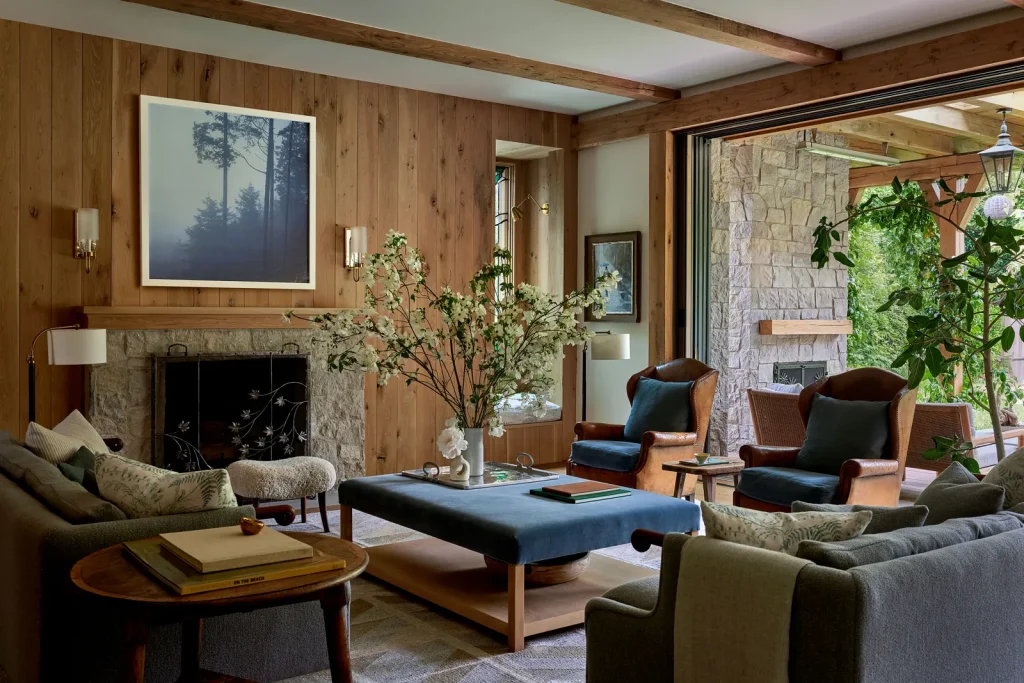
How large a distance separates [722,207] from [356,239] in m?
2.84

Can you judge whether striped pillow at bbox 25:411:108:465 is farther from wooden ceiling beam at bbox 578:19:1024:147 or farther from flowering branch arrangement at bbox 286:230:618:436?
wooden ceiling beam at bbox 578:19:1024:147

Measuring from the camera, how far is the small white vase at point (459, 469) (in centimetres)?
437

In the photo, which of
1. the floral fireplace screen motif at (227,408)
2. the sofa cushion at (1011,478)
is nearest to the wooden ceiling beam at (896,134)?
the floral fireplace screen motif at (227,408)

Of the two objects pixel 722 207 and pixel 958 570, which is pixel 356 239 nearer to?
pixel 722 207

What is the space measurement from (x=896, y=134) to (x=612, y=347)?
3854 mm

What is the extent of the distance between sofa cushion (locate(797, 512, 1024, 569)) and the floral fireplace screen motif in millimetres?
4425

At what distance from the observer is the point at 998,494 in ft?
8.39

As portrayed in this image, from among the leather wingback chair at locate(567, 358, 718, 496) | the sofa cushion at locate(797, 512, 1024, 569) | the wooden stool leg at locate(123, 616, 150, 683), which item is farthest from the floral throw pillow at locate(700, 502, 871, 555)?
the leather wingback chair at locate(567, 358, 718, 496)

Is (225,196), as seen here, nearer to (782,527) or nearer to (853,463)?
(853,463)

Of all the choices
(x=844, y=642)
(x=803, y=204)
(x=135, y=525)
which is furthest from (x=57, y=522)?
(x=803, y=204)

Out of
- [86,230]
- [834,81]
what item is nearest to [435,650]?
[86,230]

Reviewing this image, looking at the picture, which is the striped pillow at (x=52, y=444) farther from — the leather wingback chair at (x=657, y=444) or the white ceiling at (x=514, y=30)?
the leather wingback chair at (x=657, y=444)

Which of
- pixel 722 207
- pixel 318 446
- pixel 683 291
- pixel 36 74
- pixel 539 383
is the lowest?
pixel 318 446

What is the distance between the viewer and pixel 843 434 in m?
4.93
